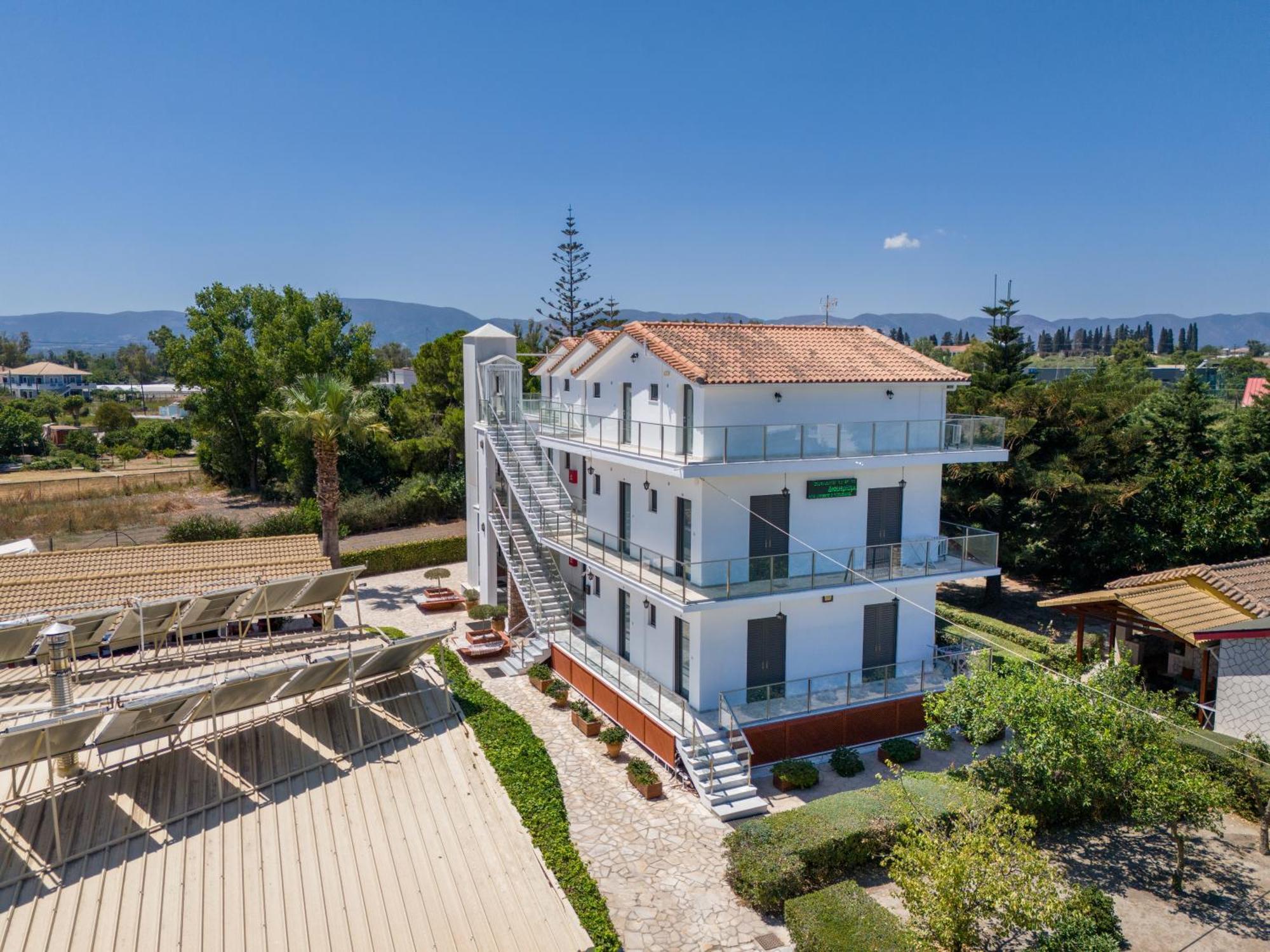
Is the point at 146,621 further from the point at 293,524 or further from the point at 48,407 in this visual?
the point at 48,407

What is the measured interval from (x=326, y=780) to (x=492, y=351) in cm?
1704

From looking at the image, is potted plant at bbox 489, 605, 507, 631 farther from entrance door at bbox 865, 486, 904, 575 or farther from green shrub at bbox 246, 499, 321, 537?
entrance door at bbox 865, 486, 904, 575

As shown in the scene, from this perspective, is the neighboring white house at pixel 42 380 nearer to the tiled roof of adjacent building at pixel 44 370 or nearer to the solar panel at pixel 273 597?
the tiled roof of adjacent building at pixel 44 370

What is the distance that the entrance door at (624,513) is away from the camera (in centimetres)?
2008

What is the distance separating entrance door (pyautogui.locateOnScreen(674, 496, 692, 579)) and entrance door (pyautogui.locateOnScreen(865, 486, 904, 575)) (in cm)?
443

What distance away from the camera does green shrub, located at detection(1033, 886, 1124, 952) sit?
10.4 metres

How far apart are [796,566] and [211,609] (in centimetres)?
1244

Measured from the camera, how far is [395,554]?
106 ft

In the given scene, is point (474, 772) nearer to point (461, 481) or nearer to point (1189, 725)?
point (1189, 725)

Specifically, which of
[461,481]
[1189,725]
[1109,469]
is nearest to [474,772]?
[1189,725]

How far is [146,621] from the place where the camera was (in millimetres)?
15125

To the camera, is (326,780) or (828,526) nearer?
(326,780)

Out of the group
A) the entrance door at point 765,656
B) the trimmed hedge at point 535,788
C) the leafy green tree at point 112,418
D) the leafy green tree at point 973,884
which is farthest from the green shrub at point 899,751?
the leafy green tree at point 112,418

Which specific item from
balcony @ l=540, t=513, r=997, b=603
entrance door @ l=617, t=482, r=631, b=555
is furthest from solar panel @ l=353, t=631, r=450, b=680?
entrance door @ l=617, t=482, r=631, b=555
